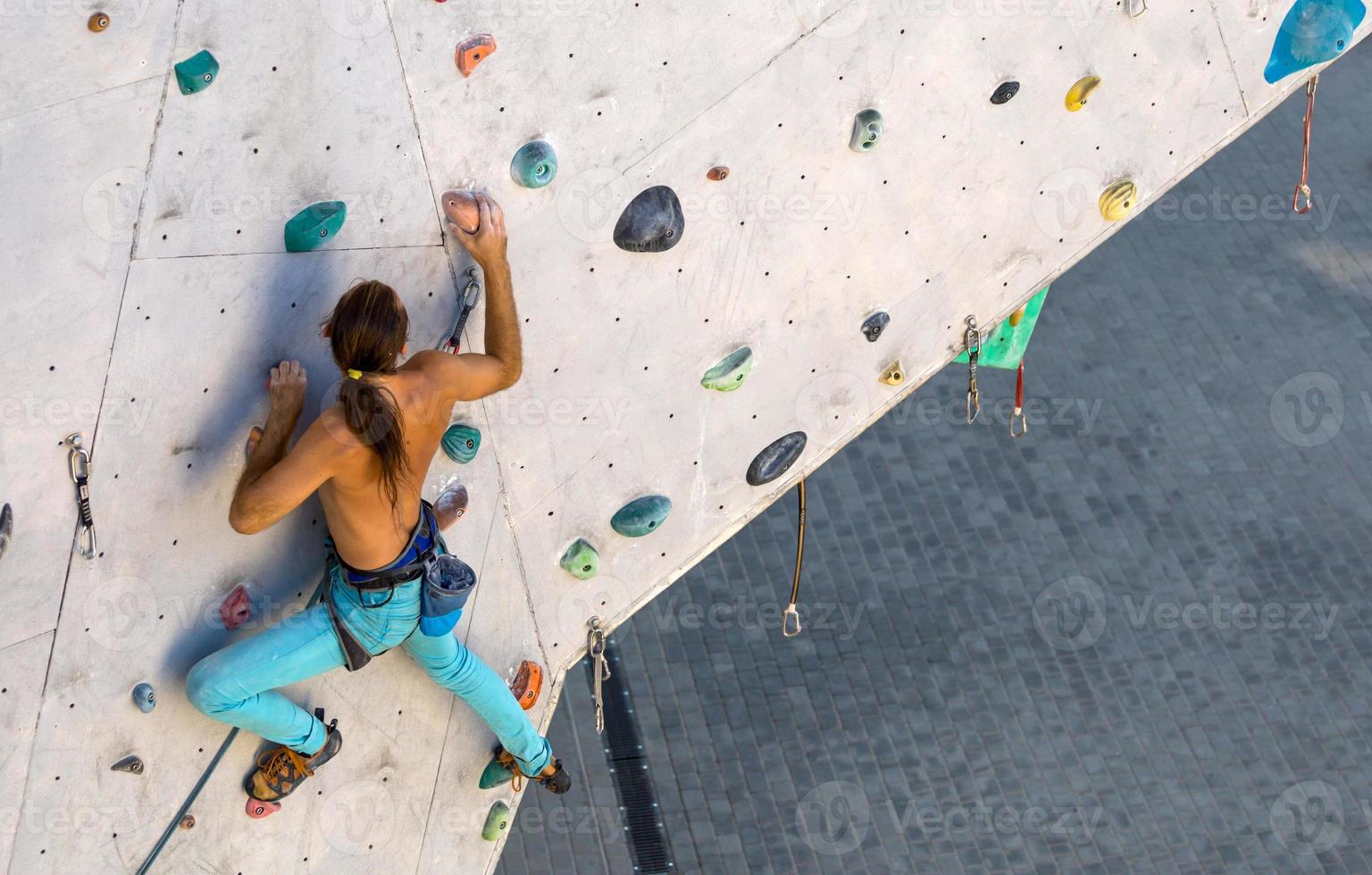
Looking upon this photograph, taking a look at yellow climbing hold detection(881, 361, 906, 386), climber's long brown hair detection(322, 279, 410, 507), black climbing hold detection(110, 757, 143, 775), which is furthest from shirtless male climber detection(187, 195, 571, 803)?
yellow climbing hold detection(881, 361, 906, 386)

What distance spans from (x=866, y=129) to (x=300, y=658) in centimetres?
223

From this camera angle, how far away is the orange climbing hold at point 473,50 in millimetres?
4094

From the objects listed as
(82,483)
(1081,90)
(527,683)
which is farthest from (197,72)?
(1081,90)

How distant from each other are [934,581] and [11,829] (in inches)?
247

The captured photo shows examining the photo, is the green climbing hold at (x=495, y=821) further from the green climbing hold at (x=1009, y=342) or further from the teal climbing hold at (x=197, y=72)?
the teal climbing hold at (x=197, y=72)

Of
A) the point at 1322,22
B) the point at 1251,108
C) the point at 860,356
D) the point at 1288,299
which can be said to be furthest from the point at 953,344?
the point at 1288,299

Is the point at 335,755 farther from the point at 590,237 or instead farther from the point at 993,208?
the point at 993,208

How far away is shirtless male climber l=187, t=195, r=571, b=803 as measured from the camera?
3758 mm

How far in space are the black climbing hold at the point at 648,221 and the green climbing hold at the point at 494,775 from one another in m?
1.70

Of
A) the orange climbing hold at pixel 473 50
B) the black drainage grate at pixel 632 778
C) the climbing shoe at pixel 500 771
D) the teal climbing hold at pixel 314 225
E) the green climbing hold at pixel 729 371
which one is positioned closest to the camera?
the teal climbing hold at pixel 314 225

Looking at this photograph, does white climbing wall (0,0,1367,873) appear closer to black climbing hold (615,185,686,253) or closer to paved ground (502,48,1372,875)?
black climbing hold (615,185,686,253)

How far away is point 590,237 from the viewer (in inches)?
175

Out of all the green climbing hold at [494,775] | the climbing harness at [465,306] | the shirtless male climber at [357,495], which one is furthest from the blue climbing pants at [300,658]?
the climbing harness at [465,306]

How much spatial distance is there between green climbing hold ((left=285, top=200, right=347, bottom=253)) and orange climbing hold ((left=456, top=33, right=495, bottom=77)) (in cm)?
49
